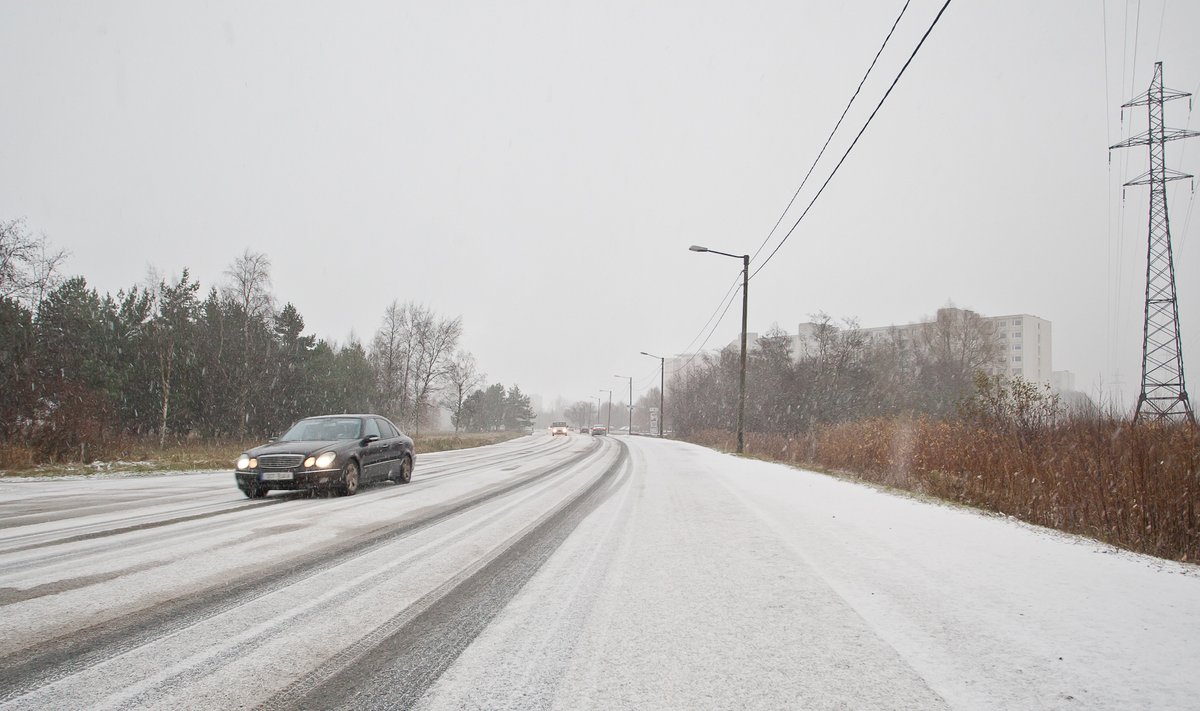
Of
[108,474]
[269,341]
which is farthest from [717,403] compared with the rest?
[108,474]

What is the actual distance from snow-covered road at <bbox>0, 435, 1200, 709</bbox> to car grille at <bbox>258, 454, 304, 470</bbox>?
2.12 m

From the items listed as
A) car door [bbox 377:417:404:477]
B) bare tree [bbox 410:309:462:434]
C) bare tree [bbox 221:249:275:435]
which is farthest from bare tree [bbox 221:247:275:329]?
car door [bbox 377:417:404:477]

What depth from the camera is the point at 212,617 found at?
129 inches

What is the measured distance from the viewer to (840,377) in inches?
1561

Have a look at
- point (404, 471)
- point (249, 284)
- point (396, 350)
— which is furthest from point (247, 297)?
point (404, 471)

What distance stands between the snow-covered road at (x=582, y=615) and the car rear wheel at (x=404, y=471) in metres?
4.72

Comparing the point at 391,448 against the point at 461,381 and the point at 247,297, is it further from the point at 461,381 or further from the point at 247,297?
the point at 461,381

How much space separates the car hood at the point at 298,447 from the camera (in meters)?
9.12

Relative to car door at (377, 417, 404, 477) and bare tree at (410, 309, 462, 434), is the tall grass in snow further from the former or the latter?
bare tree at (410, 309, 462, 434)

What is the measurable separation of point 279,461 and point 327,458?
712 millimetres

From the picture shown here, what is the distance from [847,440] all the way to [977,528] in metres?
10.4

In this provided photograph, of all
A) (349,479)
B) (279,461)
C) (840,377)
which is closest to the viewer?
(279,461)

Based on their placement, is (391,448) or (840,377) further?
(840,377)

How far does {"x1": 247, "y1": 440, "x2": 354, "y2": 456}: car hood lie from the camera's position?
9125mm
